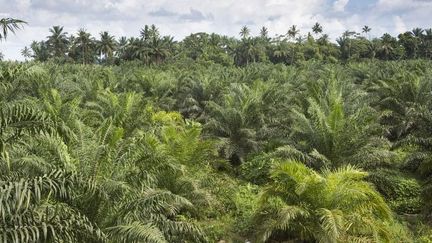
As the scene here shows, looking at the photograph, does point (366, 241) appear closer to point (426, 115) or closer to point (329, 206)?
point (329, 206)

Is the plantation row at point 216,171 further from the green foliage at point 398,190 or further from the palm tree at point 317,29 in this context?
the palm tree at point 317,29

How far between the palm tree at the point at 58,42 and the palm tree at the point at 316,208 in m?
61.4

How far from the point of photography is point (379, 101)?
18.9 metres

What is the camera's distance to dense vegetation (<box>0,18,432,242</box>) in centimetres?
593

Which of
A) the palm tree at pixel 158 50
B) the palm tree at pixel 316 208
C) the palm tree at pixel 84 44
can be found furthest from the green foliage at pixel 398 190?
the palm tree at pixel 84 44

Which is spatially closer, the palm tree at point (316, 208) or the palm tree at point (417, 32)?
the palm tree at point (316, 208)

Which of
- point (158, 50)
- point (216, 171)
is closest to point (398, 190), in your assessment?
point (216, 171)

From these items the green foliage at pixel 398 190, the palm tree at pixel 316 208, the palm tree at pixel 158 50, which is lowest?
the green foliage at pixel 398 190

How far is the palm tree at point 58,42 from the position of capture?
63.8 metres

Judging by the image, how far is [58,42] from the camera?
64812mm

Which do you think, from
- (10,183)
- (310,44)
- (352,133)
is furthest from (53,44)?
(10,183)

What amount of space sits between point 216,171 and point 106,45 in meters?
47.5

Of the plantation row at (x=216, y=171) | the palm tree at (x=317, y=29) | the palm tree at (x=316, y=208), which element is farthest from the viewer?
the palm tree at (x=317, y=29)

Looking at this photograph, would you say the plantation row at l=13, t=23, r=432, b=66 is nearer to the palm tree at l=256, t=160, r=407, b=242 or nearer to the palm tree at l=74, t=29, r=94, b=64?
the palm tree at l=74, t=29, r=94, b=64
